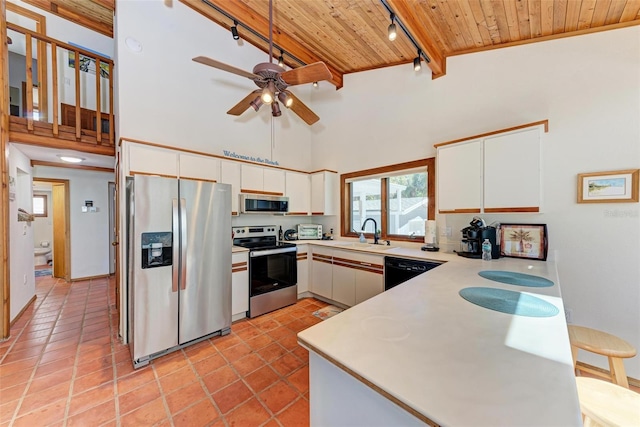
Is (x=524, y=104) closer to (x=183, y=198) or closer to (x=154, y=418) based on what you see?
(x=183, y=198)

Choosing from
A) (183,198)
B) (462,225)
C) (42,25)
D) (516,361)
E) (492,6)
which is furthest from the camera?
(42,25)

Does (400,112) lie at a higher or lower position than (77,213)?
higher

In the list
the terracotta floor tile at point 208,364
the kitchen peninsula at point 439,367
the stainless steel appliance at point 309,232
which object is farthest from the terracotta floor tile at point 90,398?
the stainless steel appliance at point 309,232

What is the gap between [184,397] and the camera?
1804 mm

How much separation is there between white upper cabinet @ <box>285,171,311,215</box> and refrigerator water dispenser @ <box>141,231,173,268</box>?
193 cm

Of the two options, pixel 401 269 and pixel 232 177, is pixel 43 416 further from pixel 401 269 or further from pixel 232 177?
pixel 401 269

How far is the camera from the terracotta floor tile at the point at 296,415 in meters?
1.59

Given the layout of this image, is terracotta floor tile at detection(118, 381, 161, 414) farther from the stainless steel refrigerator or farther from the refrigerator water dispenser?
the refrigerator water dispenser

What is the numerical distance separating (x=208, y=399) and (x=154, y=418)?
33 centimetres

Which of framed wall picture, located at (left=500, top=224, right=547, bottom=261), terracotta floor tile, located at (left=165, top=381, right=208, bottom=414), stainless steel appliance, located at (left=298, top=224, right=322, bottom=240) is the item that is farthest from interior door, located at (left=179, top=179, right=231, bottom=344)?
framed wall picture, located at (left=500, top=224, right=547, bottom=261)

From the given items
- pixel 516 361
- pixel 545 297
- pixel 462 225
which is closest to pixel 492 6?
pixel 462 225

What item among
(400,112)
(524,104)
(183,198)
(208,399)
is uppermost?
(400,112)

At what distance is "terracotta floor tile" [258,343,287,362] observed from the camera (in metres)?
2.29

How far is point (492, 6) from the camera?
2100 mm
